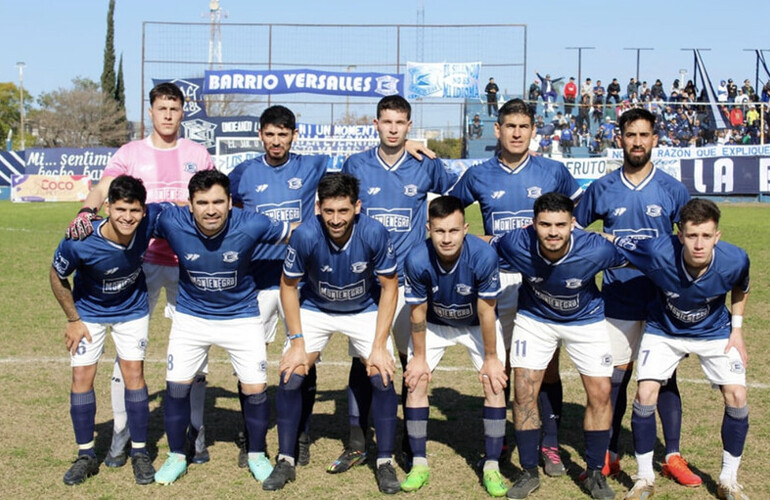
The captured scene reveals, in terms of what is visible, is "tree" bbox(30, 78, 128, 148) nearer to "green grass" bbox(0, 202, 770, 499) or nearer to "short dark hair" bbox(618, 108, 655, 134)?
"green grass" bbox(0, 202, 770, 499)

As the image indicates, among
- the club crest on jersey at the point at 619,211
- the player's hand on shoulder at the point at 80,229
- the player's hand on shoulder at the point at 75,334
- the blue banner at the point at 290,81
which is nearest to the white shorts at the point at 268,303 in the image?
the player's hand on shoulder at the point at 75,334

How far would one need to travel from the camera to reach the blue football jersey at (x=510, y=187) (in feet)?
19.7

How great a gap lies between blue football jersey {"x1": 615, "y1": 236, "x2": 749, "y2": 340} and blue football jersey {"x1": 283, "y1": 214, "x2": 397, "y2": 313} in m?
1.53

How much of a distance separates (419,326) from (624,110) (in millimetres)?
28992

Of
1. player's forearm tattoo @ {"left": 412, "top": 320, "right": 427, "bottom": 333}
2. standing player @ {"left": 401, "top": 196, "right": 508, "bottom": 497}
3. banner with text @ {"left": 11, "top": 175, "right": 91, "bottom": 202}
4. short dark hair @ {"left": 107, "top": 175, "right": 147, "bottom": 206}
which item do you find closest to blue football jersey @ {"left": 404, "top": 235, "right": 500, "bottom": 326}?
standing player @ {"left": 401, "top": 196, "right": 508, "bottom": 497}

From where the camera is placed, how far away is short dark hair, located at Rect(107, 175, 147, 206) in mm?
5289

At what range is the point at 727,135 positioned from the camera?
31625mm

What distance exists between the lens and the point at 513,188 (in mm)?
6000

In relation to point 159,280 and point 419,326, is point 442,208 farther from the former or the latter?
point 159,280

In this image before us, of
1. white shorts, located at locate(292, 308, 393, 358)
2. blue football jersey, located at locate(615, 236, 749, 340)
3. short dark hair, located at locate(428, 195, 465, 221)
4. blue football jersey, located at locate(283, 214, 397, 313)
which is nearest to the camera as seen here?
blue football jersey, located at locate(615, 236, 749, 340)

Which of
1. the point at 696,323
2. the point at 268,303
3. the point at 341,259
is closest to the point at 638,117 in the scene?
the point at 696,323

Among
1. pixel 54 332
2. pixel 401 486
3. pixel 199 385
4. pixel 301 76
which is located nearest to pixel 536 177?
pixel 401 486

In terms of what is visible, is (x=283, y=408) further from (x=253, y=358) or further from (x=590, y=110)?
(x=590, y=110)

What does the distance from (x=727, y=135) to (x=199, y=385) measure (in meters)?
29.7
